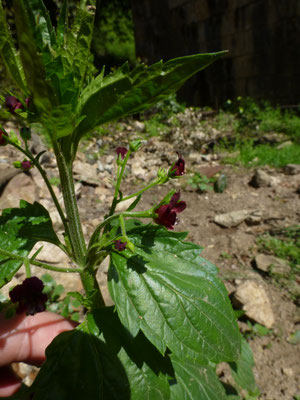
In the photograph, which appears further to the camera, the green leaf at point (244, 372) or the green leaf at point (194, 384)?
the green leaf at point (244, 372)

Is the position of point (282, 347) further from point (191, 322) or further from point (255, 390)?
point (191, 322)

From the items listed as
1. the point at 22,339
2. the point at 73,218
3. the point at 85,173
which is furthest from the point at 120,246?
the point at 85,173

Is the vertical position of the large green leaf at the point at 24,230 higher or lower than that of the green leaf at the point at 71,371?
higher

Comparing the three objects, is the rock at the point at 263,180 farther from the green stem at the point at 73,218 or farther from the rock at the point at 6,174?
the green stem at the point at 73,218

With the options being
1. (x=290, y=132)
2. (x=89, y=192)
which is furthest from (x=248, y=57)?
(x=89, y=192)

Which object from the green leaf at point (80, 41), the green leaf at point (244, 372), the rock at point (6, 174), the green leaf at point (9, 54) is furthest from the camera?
the rock at point (6, 174)

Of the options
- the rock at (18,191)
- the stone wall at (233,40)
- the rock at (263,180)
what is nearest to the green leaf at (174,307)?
the rock at (18,191)
